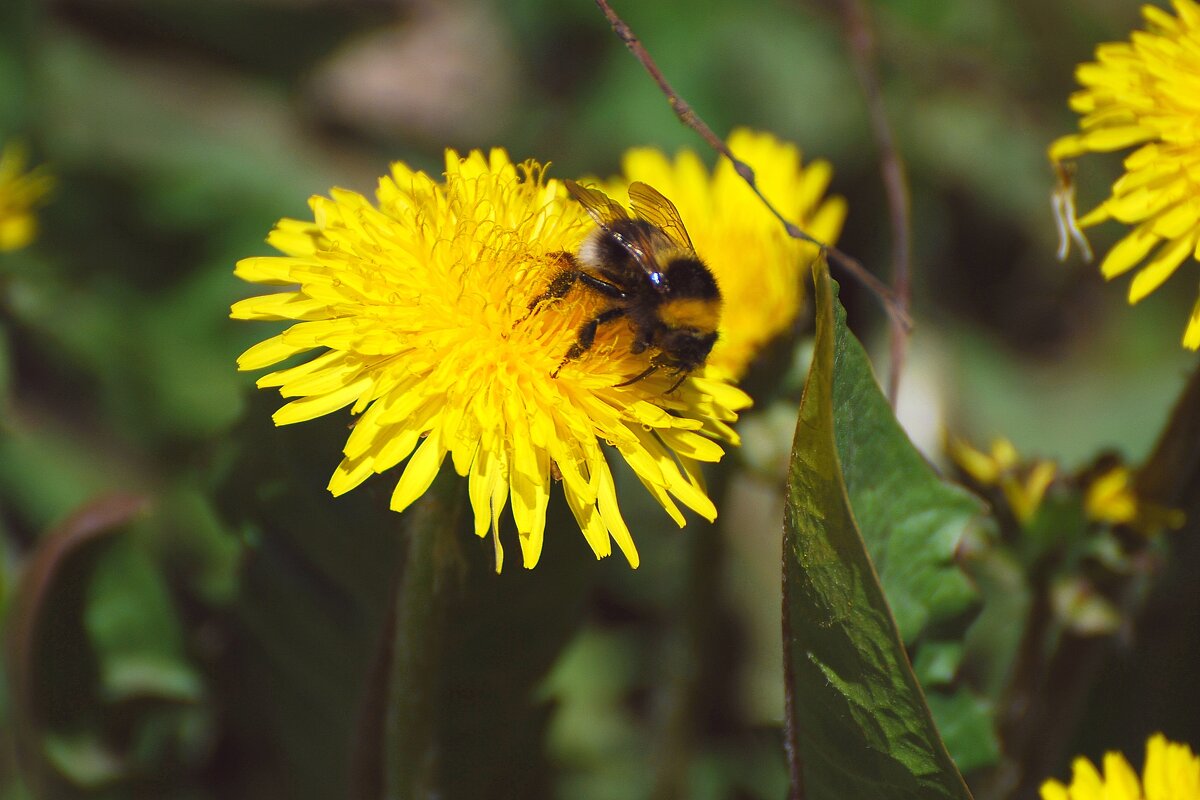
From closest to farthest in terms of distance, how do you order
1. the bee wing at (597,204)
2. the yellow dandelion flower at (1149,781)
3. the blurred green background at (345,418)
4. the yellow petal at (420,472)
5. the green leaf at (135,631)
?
the yellow petal at (420,472) → the yellow dandelion flower at (1149,781) → the bee wing at (597,204) → the blurred green background at (345,418) → the green leaf at (135,631)

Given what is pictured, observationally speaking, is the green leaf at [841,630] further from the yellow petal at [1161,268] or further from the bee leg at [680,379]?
the yellow petal at [1161,268]

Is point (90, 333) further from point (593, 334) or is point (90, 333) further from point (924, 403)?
point (924, 403)

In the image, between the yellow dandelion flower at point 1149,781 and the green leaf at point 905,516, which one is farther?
the green leaf at point 905,516

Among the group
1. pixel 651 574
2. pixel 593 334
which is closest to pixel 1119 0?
pixel 651 574

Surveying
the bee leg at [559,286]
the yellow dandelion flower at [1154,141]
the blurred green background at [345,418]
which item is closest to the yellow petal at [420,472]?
the bee leg at [559,286]

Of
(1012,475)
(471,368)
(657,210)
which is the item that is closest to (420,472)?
(471,368)

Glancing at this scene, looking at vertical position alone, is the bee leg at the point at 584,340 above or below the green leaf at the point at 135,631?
above

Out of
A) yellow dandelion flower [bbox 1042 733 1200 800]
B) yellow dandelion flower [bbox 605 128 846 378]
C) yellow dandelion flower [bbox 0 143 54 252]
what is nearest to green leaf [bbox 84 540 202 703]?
yellow dandelion flower [bbox 0 143 54 252]
